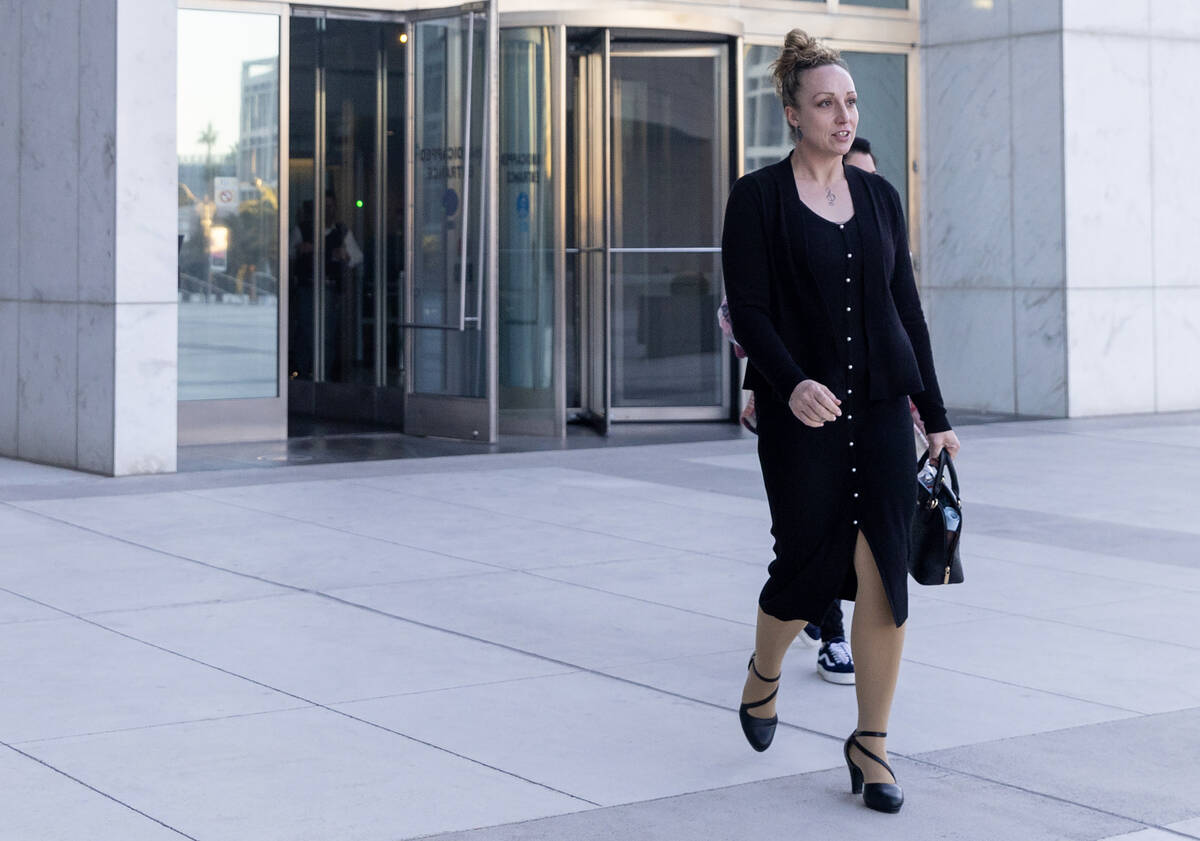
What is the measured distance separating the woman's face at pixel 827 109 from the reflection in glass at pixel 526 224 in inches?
357

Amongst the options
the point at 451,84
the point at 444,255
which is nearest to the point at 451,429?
the point at 444,255

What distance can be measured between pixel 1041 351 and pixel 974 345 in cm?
81

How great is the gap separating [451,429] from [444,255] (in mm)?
1364

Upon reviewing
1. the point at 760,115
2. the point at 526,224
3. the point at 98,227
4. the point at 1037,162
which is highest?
the point at 760,115

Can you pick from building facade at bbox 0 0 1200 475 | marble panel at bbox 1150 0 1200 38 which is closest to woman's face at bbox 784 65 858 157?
building facade at bbox 0 0 1200 475

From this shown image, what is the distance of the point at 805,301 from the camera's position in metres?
4.44

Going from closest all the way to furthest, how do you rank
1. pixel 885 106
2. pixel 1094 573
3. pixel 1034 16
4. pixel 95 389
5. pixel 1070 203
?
pixel 1094 573 → pixel 95 389 → pixel 1070 203 → pixel 1034 16 → pixel 885 106

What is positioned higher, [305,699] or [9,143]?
[9,143]

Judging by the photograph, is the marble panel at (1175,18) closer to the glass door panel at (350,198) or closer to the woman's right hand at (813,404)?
the glass door panel at (350,198)

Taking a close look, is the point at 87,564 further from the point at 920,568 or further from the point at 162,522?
the point at 920,568

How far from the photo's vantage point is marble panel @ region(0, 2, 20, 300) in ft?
37.6

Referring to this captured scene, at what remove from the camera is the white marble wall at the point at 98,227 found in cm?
1052

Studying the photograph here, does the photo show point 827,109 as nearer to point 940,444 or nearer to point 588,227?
point 940,444

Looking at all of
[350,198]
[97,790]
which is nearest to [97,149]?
[350,198]
